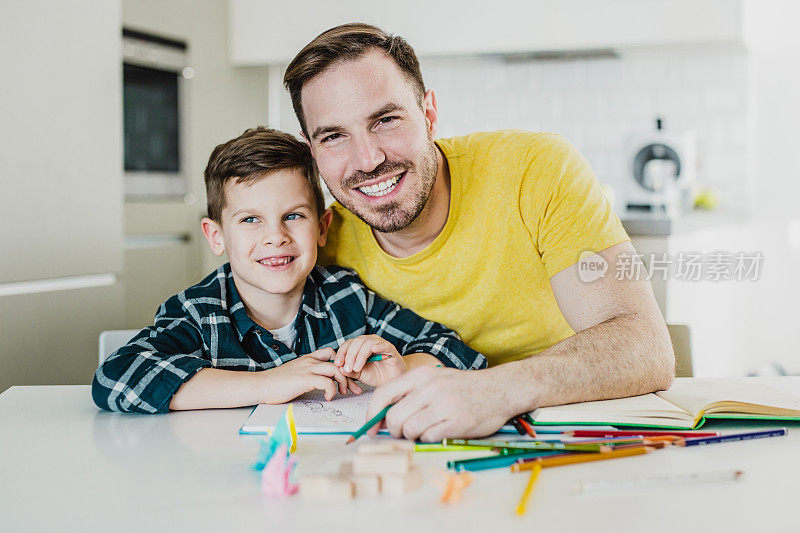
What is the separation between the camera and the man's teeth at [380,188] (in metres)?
1.55

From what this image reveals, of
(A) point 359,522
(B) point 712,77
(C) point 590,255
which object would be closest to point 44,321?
(C) point 590,255

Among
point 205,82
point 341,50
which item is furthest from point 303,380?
point 205,82

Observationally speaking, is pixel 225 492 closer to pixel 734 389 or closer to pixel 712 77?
pixel 734 389

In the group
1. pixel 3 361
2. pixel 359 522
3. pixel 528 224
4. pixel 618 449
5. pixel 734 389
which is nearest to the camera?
pixel 359 522

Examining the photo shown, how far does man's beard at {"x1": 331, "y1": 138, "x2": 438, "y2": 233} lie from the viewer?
154 cm

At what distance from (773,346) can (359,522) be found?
3840mm

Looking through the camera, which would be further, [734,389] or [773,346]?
[773,346]

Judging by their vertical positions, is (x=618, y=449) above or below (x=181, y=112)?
below

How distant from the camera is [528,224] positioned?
5.11ft

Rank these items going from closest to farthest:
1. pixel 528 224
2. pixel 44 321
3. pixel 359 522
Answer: pixel 359 522
pixel 528 224
pixel 44 321

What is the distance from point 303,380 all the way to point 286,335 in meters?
0.34

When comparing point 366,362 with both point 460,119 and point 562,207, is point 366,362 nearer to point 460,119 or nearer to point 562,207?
point 562,207

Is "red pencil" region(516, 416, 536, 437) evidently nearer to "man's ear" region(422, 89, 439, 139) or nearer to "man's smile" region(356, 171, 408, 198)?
"man's smile" region(356, 171, 408, 198)

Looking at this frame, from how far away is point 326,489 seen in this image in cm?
81
